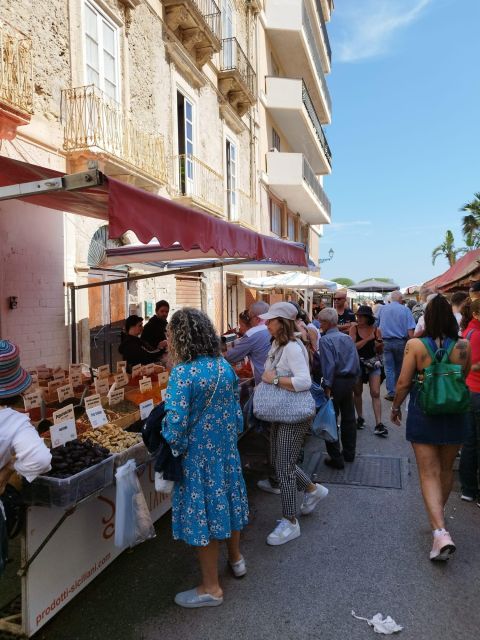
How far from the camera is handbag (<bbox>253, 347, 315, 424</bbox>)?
3695mm

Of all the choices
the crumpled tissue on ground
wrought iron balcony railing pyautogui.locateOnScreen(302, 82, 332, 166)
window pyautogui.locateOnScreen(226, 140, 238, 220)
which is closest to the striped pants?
the crumpled tissue on ground

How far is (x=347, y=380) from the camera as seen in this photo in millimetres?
5355

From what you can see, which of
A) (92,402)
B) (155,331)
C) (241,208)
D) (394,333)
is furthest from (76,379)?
(241,208)

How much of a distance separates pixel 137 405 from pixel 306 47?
21027 mm

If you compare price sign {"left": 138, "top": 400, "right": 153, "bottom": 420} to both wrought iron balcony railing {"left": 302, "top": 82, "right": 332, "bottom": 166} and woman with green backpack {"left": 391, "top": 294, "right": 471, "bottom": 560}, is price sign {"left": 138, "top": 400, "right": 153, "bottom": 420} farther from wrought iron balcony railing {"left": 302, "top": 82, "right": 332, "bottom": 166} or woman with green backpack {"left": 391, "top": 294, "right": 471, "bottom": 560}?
wrought iron balcony railing {"left": 302, "top": 82, "right": 332, "bottom": 166}

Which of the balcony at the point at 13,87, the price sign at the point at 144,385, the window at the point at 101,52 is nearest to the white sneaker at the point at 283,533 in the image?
the price sign at the point at 144,385

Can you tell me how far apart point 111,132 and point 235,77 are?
7655mm

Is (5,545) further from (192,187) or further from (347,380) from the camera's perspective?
(192,187)

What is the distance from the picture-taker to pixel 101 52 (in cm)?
834

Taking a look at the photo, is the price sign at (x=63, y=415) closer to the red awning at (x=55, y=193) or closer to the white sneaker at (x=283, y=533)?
the red awning at (x=55, y=193)

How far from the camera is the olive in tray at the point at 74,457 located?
2.73m

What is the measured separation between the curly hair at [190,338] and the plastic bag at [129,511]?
763 mm

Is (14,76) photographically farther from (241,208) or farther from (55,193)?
(241,208)

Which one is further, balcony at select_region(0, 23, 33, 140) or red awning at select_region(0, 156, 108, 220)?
balcony at select_region(0, 23, 33, 140)
